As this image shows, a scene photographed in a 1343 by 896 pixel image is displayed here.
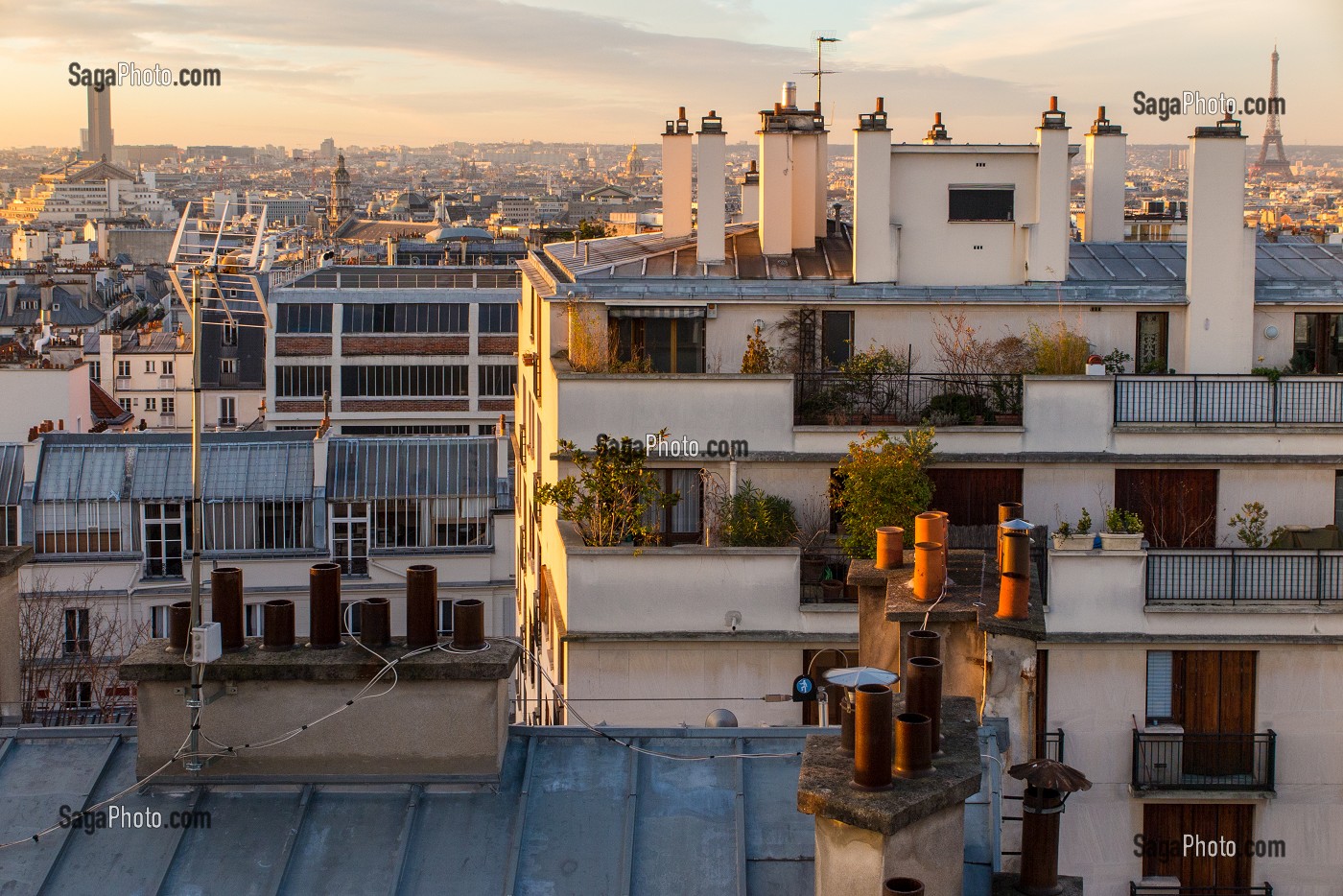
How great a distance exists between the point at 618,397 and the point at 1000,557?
8.59 meters

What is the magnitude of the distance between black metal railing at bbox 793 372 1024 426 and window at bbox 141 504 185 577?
21.4 m

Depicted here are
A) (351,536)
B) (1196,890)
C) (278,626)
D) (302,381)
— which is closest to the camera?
(278,626)

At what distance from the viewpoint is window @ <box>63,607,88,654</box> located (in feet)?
137

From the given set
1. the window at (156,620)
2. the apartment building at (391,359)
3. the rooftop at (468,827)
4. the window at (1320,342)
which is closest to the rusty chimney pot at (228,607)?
the rooftop at (468,827)

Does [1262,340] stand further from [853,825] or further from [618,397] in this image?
[853,825]

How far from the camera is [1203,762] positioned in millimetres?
23312

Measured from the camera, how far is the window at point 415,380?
235ft

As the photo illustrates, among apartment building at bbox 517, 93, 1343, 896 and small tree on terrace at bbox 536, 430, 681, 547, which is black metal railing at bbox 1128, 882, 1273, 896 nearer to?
apartment building at bbox 517, 93, 1343, 896

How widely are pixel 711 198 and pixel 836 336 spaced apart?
3.12 meters

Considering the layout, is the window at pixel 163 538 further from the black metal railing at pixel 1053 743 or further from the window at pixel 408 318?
the window at pixel 408 318

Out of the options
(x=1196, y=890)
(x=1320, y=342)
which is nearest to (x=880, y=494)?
(x=1196, y=890)

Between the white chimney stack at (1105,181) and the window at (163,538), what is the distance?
22460 millimetres

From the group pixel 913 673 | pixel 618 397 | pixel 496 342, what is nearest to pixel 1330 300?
pixel 618 397

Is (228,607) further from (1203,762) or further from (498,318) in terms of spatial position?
(498,318)
